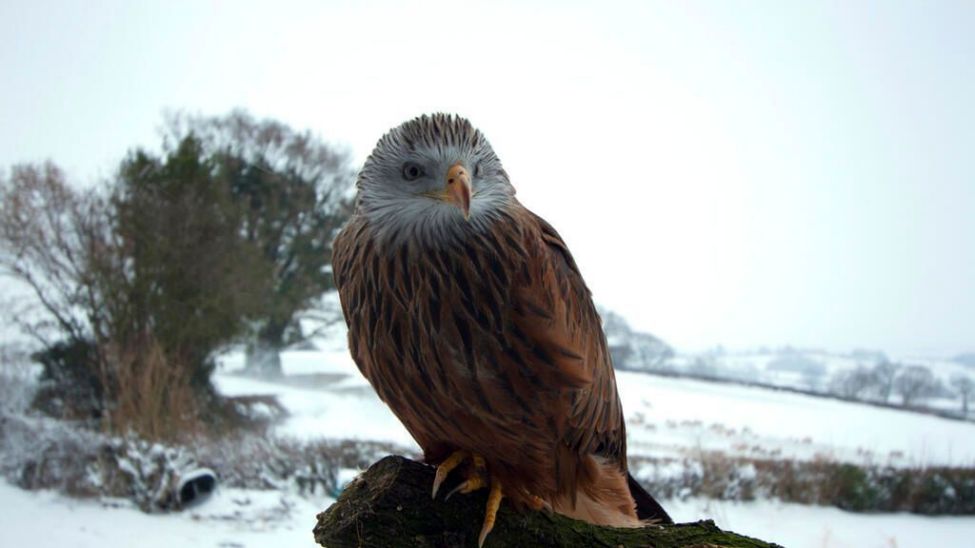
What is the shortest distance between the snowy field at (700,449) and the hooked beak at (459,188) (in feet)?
18.7

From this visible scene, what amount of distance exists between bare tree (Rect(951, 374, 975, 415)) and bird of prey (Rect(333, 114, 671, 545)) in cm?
646

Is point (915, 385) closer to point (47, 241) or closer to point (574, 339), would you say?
point (574, 339)

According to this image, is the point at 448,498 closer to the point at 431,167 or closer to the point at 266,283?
the point at 431,167

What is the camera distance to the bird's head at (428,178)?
1.56 meters

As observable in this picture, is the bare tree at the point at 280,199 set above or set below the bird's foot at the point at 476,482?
above

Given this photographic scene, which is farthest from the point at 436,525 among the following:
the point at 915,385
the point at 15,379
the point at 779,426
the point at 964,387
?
the point at 15,379

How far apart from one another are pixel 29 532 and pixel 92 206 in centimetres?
517

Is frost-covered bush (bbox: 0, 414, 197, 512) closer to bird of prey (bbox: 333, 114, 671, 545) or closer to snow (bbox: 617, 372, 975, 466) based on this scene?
snow (bbox: 617, 372, 975, 466)

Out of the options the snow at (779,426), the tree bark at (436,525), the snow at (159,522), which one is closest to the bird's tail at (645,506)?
the tree bark at (436,525)

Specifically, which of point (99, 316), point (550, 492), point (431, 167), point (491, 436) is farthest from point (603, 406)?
point (99, 316)

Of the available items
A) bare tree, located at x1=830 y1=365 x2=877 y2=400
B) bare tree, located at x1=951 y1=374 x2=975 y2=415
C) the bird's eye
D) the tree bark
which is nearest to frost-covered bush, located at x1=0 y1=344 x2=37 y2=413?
the tree bark

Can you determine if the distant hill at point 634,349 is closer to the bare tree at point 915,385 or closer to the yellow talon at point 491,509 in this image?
the bare tree at point 915,385

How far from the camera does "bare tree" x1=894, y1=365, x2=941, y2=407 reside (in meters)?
6.72

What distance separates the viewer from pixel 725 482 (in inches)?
305
